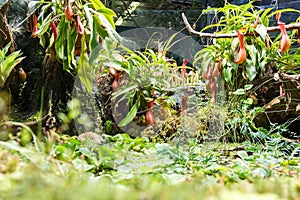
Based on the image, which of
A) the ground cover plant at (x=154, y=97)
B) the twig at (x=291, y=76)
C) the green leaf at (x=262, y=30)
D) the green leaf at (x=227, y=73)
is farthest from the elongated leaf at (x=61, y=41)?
the twig at (x=291, y=76)

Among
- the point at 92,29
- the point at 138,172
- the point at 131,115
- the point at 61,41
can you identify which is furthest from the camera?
the point at 131,115

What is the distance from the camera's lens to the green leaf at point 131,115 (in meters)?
2.44

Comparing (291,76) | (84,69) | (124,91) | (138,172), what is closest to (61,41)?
(84,69)

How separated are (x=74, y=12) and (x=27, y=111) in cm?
71

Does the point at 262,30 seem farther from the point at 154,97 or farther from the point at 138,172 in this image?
the point at 138,172

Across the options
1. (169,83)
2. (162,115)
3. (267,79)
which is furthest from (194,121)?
(267,79)

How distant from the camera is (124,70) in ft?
8.43

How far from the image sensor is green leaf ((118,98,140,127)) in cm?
244

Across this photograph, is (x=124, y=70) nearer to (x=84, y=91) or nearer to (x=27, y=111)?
(x=84, y=91)

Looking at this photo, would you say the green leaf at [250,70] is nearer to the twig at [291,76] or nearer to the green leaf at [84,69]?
the twig at [291,76]

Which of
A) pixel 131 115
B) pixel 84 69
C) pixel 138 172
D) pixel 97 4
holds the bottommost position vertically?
pixel 131 115

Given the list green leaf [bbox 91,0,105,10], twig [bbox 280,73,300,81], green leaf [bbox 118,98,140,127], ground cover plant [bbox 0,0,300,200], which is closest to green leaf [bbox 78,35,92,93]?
ground cover plant [bbox 0,0,300,200]

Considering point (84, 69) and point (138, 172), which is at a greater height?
point (84, 69)

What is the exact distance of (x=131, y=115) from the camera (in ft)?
8.14
